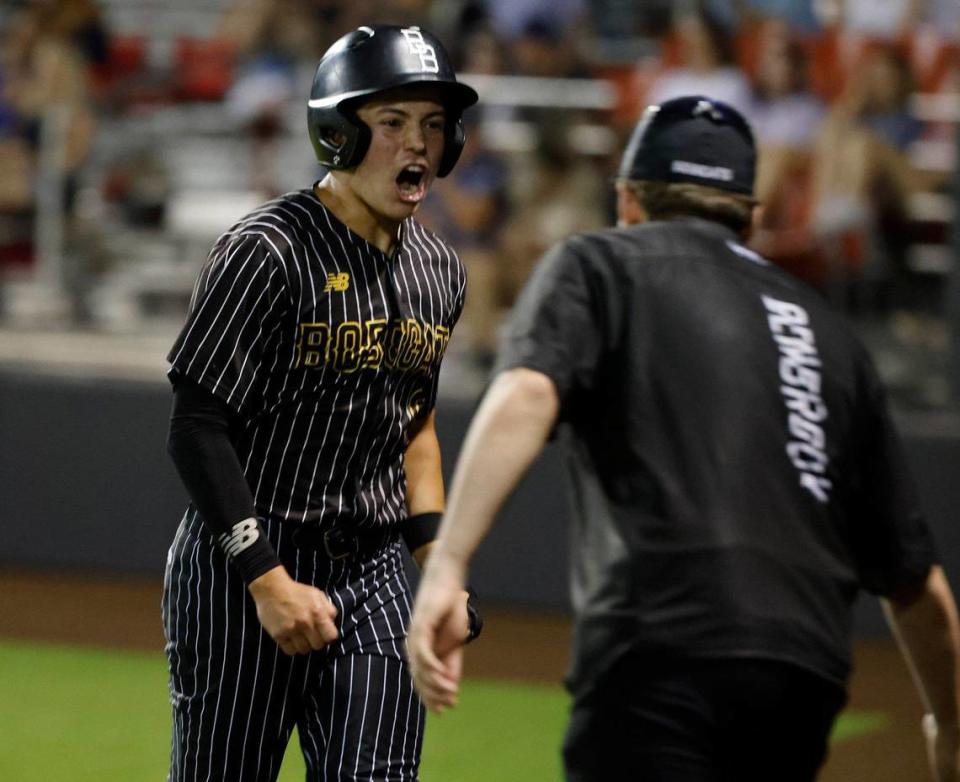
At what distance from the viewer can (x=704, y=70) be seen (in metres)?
9.73

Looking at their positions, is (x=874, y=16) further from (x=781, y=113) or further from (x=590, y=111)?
(x=590, y=111)

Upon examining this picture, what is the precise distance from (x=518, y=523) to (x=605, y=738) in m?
7.17

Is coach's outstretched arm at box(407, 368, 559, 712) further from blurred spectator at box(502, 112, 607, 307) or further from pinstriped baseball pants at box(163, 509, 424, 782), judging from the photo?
blurred spectator at box(502, 112, 607, 307)

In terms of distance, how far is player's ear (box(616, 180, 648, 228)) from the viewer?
9.79 feet

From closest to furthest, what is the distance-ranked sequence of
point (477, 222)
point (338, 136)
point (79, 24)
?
1. point (338, 136)
2. point (477, 222)
3. point (79, 24)

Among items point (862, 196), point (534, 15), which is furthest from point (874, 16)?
point (534, 15)

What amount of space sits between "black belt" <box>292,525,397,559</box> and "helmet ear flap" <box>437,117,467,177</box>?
2.72 feet

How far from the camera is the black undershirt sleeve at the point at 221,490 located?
3387mm

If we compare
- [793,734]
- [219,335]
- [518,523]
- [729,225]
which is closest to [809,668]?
[793,734]

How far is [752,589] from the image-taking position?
8.66ft

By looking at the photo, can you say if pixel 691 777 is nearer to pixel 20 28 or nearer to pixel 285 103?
pixel 285 103

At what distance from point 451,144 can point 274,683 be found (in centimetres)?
125

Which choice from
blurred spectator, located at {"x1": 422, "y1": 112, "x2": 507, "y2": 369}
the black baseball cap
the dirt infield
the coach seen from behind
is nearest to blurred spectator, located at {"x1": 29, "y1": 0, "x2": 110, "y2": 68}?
blurred spectator, located at {"x1": 422, "y1": 112, "x2": 507, "y2": 369}

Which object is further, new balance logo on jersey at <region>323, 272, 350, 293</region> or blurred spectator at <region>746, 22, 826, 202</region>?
blurred spectator at <region>746, 22, 826, 202</region>
